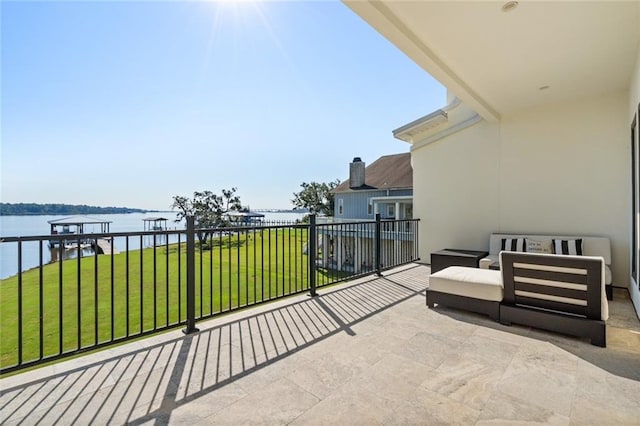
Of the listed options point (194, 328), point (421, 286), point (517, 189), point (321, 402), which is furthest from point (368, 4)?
point (517, 189)

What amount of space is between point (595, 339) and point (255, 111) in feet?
33.6

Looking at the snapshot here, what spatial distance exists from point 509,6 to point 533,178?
370 cm

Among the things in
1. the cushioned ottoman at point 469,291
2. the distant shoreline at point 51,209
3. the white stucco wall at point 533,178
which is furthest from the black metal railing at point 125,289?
the distant shoreline at point 51,209

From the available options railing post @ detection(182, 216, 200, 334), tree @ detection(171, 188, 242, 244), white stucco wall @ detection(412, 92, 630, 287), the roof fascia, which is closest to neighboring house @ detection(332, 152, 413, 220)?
white stucco wall @ detection(412, 92, 630, 287)

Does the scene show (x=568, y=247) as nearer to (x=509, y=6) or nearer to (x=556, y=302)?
(x=556, y=302)

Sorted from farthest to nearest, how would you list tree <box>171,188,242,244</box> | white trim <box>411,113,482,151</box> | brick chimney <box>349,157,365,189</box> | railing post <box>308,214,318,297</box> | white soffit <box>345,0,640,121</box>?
tree <box>171,188,242,244</box> < brick chimney <box>349,157,365,189</box> < white trim <box>411,113,482,151</box> < railing post <box>308,214,318,297</box> < white soffit <box>345,0,640,121</box>

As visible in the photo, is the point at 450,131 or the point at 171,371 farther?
the point at 450,131

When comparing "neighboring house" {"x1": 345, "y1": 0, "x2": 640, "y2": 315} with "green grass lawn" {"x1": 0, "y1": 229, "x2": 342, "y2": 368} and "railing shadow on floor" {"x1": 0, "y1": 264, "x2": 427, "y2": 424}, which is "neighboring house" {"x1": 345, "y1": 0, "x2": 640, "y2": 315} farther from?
"railing shadow on floor" {"x1": 0, "y1": 264, "x2": 427, "y2": 424}

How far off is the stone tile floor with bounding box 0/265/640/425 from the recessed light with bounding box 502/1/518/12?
122 inches

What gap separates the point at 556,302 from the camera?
2.80 meters

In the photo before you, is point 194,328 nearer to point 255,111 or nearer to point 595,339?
point 595,339

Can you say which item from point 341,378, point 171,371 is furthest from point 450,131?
point 171,371

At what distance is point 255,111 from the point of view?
10367 mm

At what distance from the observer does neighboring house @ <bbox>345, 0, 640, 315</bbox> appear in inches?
115
